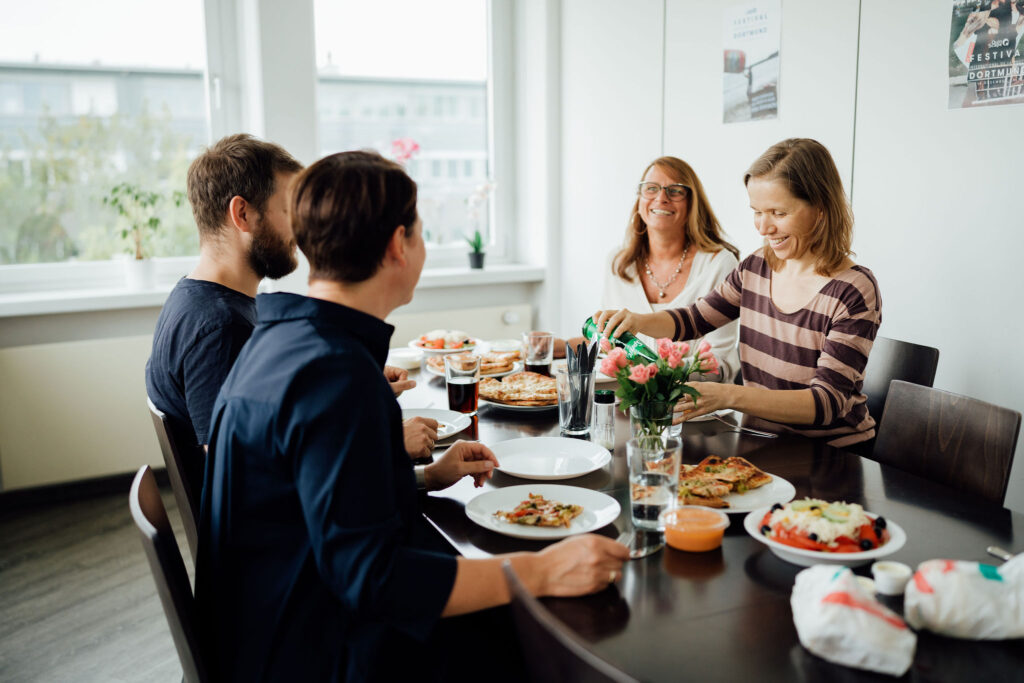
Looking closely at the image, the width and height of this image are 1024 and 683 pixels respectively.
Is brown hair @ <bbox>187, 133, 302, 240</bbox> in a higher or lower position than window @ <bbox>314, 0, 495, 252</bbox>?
lower

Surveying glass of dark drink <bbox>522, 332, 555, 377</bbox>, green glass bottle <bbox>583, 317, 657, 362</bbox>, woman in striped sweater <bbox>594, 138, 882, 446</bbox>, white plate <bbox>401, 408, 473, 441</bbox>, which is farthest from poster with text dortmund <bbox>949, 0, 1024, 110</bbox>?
white plate <bbox>401, 408, 473, 441</bbox>

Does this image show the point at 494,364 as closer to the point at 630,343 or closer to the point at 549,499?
the point at 630,343

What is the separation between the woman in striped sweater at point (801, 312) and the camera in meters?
1.85

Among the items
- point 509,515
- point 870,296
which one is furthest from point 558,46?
point 509,515

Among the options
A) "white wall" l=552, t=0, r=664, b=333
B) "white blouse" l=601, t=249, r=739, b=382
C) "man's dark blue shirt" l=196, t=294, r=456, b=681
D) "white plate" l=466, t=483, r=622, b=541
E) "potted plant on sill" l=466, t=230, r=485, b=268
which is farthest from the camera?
"potted plant on sill" l=466, t=230, r=485, b=268

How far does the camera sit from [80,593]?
2.79m

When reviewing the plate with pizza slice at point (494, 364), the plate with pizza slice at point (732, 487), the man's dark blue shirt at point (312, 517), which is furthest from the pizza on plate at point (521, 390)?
the man's dark blue shirt at point (312, 517)

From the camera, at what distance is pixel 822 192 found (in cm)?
203

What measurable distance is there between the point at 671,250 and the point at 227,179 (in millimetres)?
1678

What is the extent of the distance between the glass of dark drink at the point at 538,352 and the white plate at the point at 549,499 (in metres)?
0.89

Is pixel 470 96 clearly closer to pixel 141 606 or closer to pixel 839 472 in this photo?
pixel 141 606

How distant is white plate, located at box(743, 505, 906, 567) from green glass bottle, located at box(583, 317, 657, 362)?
1.72 ft

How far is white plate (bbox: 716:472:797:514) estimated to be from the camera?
4.45ft

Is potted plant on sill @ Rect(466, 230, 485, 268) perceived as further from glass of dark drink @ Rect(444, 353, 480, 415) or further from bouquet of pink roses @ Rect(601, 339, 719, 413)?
bouquet of pink roses @ Rect(601, 339, 719, 413)
